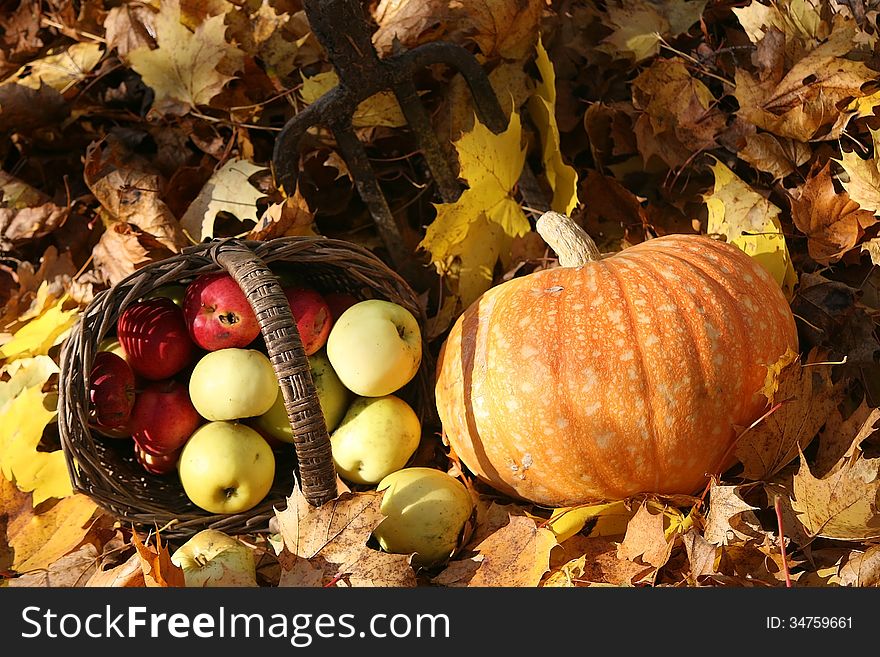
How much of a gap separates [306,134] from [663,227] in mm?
880

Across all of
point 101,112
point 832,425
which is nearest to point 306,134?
point 101,112

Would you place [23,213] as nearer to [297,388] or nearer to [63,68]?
[63,68]

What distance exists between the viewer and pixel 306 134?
6.63 ft

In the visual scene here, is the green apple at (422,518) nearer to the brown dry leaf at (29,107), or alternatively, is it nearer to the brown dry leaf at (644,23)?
the brown dry leaf at (644,23)

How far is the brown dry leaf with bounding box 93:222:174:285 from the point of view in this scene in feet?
6.39

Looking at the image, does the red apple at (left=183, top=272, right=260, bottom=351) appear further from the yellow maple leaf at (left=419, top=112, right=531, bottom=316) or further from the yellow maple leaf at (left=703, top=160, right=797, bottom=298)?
the yellow maple leaf at (left=703, top=160, right=797, bottom=298)

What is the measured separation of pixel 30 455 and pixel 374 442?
25.1 inches

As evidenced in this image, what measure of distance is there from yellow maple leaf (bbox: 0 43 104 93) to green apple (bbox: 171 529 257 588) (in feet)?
4.55

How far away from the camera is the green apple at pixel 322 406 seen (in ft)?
5.61

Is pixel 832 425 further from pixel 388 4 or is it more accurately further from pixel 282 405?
pixel 388 4

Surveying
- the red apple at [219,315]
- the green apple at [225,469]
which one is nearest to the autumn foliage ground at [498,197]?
the green apple at [225,469]

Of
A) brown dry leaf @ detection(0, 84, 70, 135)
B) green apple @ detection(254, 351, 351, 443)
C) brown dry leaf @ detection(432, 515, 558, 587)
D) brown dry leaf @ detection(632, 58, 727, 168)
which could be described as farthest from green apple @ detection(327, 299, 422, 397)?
brown dry leaf @ detection(0, 84, 70, 135)

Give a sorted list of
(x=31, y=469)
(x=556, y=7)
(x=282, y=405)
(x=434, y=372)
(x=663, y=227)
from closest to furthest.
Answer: (x=31, y=469), (x=282, y=405), (x=434, y=372), (x=663, y=227), (x=556, y=7)

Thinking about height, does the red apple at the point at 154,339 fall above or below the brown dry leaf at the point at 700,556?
above
